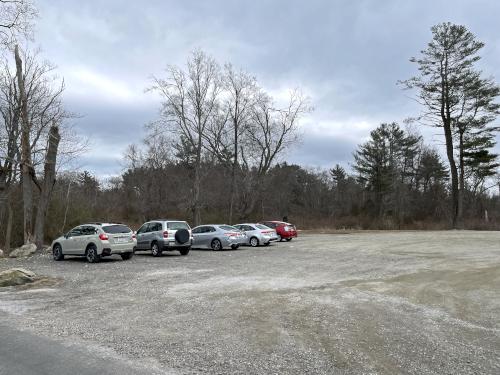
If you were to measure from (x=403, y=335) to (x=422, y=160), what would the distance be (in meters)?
71.3

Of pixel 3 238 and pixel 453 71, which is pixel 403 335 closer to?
pixel 3 238

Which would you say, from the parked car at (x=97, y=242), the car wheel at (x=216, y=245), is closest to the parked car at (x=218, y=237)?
the car wheel at (x=216, y=245)

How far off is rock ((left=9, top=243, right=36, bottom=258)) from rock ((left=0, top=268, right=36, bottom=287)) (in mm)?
9883

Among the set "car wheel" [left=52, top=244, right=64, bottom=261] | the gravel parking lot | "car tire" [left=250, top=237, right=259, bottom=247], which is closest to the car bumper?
the gravel parking lot

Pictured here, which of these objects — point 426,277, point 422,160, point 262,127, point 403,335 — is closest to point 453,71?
point 262,127

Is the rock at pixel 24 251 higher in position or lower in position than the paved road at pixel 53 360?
higher

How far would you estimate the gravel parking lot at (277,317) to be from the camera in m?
6.17

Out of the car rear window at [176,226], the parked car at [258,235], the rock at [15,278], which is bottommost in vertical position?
the rock at [15,278]

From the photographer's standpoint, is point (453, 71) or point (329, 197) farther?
point (329, 197)

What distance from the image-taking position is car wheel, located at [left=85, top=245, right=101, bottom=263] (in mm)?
19469

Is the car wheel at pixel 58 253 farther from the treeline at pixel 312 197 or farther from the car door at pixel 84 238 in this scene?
the treeline at pixel 312 197

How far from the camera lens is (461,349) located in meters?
Answer: 6.64

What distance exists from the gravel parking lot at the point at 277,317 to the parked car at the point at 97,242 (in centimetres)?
289

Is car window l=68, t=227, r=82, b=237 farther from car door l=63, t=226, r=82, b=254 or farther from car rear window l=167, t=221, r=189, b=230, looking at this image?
car rear window l=167, t=221, r=189, b=230
